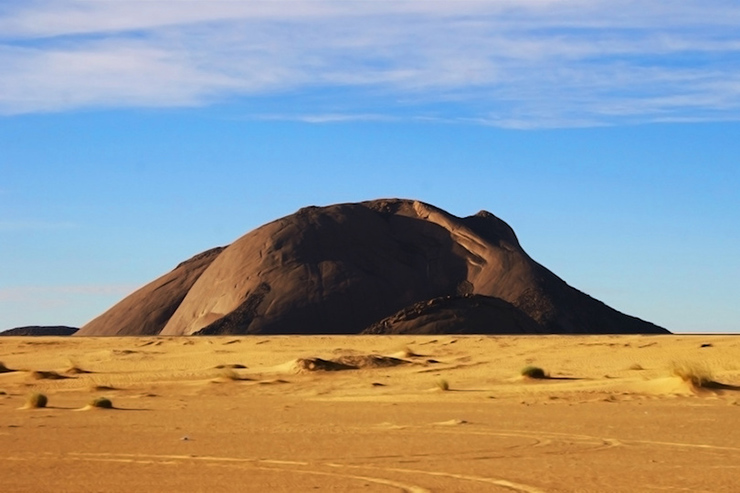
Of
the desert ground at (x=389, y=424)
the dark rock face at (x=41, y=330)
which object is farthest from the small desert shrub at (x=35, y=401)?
the dark rock face at (x=41, y=330)

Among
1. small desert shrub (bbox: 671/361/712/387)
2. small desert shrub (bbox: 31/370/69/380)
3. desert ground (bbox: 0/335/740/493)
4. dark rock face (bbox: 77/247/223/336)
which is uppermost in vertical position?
dark rock face (bbox: 77/247/223/336)

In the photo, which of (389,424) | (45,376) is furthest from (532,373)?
(45,376)

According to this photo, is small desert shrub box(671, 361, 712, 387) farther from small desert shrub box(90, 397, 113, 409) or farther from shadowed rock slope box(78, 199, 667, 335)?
shadowed rock slope box(78, 199, 667, 335)

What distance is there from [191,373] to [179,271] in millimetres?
43026

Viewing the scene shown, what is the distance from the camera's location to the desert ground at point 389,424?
34.3 ft

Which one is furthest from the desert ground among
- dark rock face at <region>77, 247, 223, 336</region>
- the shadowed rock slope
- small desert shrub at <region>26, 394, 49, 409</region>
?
dark rock face at <region>77, 247, 223, 336</region>

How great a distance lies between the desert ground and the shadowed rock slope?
917 inches

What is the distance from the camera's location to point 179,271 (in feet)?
226

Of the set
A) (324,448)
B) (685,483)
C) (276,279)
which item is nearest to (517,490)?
(685,483)

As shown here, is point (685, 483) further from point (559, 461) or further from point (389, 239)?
point (389, 239)

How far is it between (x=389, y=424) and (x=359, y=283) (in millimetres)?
43386

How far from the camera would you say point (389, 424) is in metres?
15.4

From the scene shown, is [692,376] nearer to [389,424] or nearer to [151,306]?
[389,424]

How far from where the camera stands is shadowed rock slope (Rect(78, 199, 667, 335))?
5534cm
